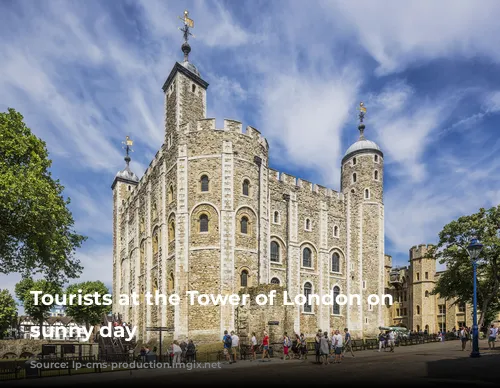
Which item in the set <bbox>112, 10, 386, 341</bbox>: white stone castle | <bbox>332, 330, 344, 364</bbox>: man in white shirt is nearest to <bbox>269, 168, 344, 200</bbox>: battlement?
<bbox>112, 10, 386, 341</bbox>: white stone castle

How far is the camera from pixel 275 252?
120 ft

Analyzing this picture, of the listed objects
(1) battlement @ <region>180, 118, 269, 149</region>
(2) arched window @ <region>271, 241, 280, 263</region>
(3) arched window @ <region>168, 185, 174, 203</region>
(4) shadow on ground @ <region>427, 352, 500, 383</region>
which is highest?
(1) battlement @ <region>180, 118, 269, 149</region>

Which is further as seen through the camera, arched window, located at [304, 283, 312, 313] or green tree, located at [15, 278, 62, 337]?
green tree, located at [15, 278, 62, 337]

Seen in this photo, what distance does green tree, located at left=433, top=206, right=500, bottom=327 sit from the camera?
3434 centimetres

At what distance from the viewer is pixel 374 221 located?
45062 millimetres

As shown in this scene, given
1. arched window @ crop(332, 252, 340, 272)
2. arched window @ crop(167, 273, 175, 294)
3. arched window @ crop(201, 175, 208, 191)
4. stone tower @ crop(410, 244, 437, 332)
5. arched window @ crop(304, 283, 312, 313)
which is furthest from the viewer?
stone tower @ crop(410, 244, 437, 332)

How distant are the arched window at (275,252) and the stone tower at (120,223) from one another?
17059 millimetres

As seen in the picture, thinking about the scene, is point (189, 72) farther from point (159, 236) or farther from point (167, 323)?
point (167, 323)

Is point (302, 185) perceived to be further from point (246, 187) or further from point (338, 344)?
point (338, 344)

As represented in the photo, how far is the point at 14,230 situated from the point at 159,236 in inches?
470

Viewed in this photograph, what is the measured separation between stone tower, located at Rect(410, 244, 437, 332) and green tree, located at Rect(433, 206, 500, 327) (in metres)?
17.2

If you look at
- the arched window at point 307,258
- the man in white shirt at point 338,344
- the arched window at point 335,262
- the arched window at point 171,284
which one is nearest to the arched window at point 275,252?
the arched window at point 307,258

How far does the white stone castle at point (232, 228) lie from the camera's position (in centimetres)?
3009

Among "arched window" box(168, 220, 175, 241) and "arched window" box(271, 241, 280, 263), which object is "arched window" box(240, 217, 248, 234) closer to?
"arched window" box(168, 220, 175, 241)
